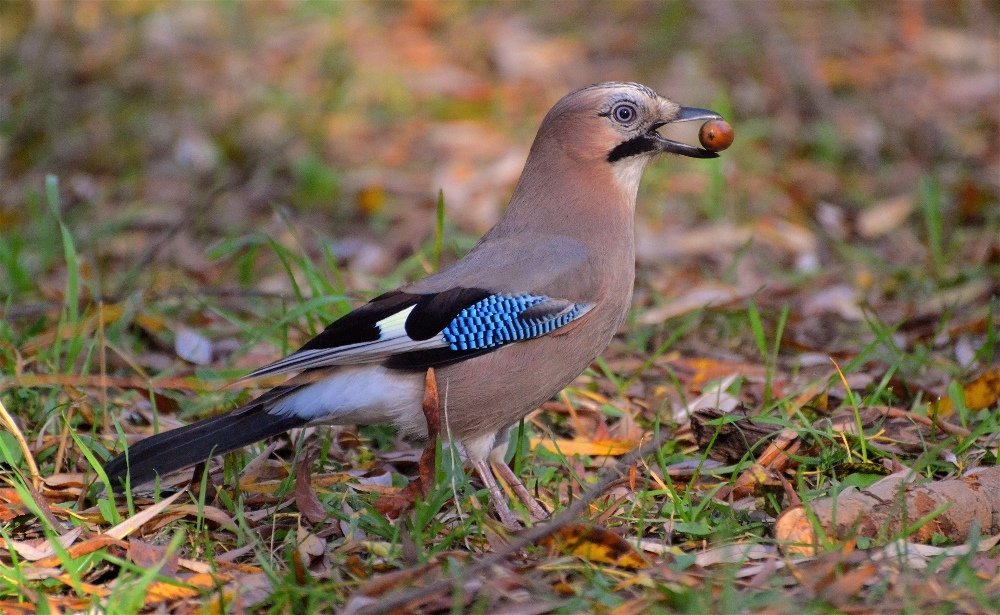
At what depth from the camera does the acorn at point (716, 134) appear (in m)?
4.82

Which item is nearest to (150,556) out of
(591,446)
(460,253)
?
(591,446)

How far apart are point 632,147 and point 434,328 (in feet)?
3.63

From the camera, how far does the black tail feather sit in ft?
13.0

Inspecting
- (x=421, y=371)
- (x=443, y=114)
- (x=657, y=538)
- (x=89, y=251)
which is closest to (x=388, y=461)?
(x=421, y=371)

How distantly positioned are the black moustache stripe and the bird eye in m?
0.07

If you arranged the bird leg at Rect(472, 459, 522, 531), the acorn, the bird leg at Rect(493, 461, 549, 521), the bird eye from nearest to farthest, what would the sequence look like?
the bird leg at Rect(472, 459, 522, 531), the bird leg at Rect(493, 461, 549, 521), the bird eye, the acorn

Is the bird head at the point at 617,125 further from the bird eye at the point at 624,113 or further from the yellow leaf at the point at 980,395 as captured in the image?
the yellow leaf at the point at 980,395

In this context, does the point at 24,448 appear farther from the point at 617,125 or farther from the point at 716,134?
the point at 716,134

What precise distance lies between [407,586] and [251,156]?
16.9 feet

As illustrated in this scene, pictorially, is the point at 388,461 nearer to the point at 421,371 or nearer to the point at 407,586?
the point at 421,371

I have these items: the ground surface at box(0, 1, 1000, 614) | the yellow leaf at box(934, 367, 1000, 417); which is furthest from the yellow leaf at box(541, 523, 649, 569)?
the yellow leaf at box(934, 367, 1000, 417)

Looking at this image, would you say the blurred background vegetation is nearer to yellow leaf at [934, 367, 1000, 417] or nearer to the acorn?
yellow leaf at [934, 367, 1000, 417]

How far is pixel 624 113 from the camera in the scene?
4660 millimetres

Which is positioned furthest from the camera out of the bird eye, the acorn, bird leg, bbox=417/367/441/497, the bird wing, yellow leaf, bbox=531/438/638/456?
the acorn
